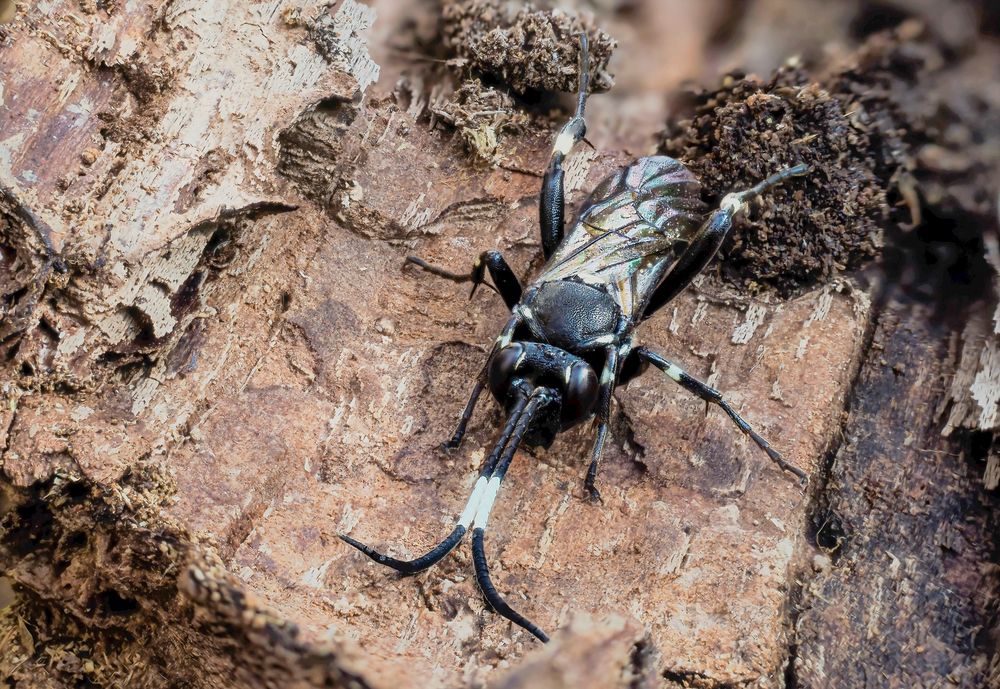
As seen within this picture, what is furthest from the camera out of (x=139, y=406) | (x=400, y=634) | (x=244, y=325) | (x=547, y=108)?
(x=547, y=108)

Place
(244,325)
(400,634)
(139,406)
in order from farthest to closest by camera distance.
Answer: (244,325)
(139,406)
(400,634)

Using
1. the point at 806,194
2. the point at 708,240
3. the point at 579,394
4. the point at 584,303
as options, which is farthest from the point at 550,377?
the point at 806,194

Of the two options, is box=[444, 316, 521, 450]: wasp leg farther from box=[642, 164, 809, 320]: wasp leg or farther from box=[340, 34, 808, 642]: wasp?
box=[642, 164, 809, 320]: wasp leg

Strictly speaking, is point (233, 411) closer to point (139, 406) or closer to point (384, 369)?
point (139, 406)

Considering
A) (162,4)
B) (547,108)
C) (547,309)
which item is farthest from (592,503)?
(162,4)

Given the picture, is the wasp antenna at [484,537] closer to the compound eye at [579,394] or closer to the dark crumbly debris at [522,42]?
the compound eye at [579,394]

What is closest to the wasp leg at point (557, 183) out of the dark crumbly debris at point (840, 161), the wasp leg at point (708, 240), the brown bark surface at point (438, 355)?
the brown bark surface at point (438, 355)

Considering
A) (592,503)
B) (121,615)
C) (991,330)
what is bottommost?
(121,615)
